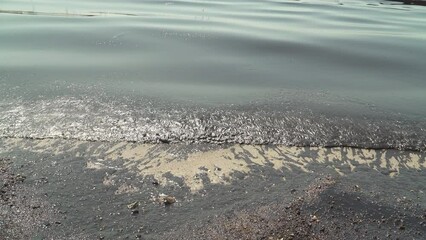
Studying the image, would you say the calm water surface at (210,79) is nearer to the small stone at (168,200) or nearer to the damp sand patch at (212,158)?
the damp sand patch at (212,158)

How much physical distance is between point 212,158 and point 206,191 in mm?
655

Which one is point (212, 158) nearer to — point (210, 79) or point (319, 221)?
point (319, 221)

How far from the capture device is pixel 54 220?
3.28 metres

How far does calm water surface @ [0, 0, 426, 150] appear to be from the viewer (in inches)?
202

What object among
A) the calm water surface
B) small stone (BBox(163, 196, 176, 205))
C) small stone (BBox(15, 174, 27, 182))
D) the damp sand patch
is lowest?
small stone (BBox(163, 196, 176, 205))

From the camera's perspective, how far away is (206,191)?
3855 millimetres

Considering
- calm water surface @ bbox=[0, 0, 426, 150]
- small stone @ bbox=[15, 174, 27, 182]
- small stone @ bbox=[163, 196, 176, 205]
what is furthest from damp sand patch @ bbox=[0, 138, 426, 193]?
small stone @ bbox=[15, 174, 27, 182]

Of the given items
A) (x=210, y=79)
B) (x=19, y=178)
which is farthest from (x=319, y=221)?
(x=210, y=79)

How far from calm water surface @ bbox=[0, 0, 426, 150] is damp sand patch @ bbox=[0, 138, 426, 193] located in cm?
21

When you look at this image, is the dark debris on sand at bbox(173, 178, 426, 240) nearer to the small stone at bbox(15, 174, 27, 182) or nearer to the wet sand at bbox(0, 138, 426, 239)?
the wet sand at bbox(0, 138, 426, 239)

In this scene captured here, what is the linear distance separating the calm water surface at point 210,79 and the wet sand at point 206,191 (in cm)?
38

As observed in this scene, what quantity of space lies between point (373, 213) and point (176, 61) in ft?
18.3

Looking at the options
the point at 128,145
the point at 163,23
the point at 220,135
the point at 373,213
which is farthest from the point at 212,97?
the point at 163,23

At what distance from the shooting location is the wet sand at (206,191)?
326cm
